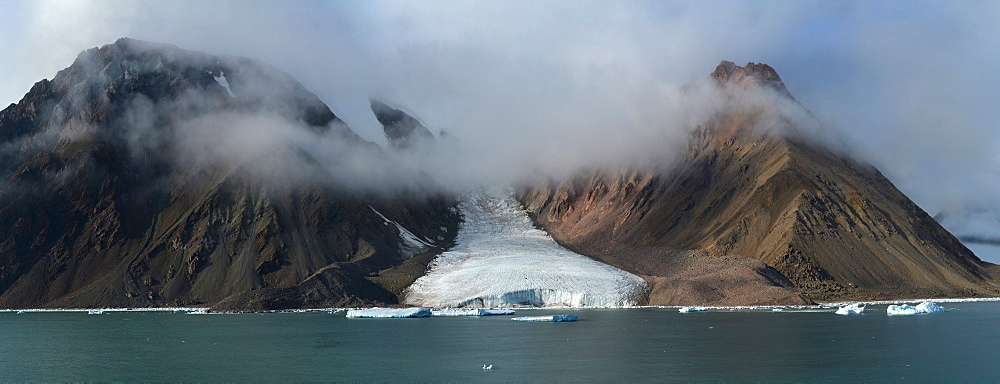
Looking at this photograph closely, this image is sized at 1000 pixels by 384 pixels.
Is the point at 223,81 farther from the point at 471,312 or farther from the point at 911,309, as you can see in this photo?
the point at 911,309

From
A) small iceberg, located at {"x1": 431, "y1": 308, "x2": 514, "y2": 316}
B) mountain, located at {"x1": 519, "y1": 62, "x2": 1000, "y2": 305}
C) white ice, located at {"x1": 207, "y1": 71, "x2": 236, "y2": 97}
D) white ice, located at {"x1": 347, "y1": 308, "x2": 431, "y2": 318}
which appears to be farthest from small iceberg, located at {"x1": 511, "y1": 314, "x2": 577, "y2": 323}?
white ice, located at {"x1": 207, "y1": 71, "x2": 236, "y2": 97}

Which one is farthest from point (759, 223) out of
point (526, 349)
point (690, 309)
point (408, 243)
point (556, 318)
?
point (526, 349)

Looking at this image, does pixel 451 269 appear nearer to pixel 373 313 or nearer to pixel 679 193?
pixel 373 313

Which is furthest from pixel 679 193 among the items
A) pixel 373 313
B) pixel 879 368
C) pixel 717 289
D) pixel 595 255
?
pixel 879 368

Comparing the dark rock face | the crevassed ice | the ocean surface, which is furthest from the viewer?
the dark rock face

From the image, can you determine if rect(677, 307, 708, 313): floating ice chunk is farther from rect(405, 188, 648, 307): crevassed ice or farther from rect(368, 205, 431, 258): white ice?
rect(368, 205, 431, 258): white ice
